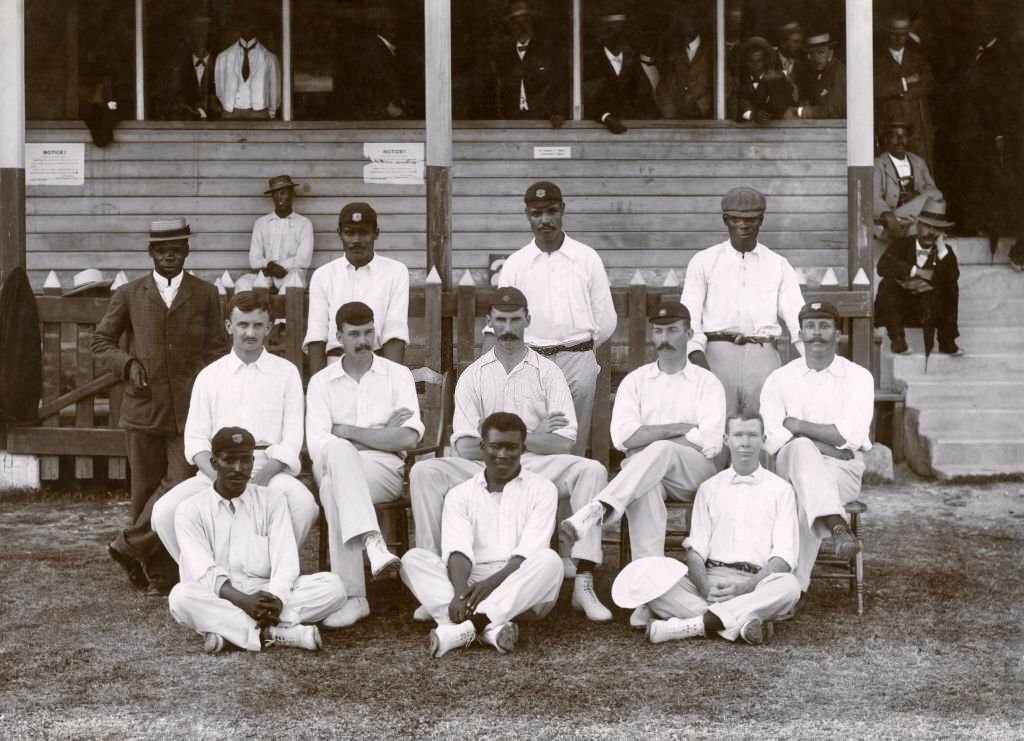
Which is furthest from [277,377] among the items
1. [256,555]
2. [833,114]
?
[833,114]

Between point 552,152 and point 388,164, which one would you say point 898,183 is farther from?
point 388,164

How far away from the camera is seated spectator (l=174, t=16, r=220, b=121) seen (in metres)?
12.6

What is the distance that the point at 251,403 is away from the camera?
677cm

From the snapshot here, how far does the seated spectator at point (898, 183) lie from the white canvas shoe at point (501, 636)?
22.5 ft

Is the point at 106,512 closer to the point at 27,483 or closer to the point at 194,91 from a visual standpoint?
the point at 27,483

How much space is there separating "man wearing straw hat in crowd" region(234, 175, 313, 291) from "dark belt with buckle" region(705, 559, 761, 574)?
→ 6.63 metres

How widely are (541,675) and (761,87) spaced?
797cm

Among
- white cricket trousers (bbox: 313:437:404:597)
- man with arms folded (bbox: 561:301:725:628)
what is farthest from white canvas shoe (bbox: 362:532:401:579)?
man with arms folded (bbox: 561:301:725:628)

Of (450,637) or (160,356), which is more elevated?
(160,356)

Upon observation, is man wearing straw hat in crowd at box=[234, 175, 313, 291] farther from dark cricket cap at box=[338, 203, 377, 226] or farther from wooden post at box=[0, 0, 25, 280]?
dark cricket cap at box=[338, 203, 377, 226]

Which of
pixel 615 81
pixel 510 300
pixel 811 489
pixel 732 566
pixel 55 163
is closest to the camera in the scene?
pixel 732 566

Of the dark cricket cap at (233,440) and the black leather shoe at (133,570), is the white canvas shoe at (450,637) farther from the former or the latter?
the black leather shoe at (133,570)

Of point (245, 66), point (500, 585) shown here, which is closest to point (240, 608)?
point (500, 585)

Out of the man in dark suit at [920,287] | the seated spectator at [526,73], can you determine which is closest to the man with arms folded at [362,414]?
the man in dark suit at [920,287]
